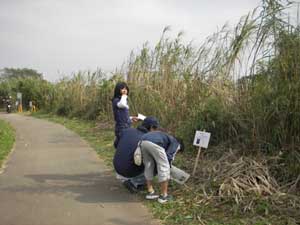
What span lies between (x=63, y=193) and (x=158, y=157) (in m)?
1.68

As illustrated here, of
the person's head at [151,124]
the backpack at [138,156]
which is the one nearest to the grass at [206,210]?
the backpack at [138,156]

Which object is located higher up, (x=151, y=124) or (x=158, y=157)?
(x=151, y=124)

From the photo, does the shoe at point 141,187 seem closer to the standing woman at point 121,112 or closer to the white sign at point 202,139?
the standing woman at point 121,112

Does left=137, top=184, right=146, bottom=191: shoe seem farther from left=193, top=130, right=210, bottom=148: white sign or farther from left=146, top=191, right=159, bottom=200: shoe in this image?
left=193, top=130, right=210, bottom=148: white sign

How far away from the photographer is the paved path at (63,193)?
4980 millimetres

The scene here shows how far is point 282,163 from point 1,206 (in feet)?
13.2

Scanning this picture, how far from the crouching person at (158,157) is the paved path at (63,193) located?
14.2 inches

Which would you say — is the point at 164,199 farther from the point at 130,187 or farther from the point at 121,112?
the point at 121,112

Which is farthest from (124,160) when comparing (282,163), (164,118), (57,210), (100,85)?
(100,85)

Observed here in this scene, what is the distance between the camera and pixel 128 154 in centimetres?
611

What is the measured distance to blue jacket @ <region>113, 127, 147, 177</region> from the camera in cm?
609

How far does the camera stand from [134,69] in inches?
528

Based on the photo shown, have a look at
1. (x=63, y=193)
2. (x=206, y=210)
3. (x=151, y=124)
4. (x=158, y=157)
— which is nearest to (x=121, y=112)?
(x=151, y=124)

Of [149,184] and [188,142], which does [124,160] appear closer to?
[149,184]
